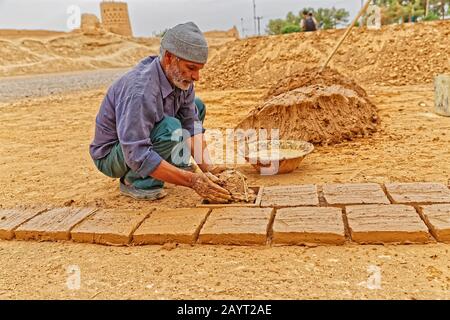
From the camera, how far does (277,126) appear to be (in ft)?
15.5

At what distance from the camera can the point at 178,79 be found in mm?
2619

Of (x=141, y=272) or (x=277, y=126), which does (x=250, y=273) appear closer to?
(x=141, y=272)

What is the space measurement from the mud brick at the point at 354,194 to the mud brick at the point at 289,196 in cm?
9

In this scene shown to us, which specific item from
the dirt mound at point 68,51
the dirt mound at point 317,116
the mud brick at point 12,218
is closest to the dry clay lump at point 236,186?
the mud brick at point 12,218

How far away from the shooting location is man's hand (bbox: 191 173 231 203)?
2531mm

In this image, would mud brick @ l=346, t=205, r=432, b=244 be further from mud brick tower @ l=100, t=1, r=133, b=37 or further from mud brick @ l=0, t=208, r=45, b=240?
mud brick tower @ l=100, t=1, r=133, b=37

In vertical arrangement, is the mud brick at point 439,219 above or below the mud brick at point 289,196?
below

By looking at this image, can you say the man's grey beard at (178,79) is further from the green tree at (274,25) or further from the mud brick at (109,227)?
the green tree at (274,25)

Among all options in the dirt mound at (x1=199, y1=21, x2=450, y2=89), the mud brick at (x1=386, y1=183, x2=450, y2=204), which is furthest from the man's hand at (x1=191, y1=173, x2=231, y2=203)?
the dirt mound at (x1=199, y1=21, x2=450, y2=89)

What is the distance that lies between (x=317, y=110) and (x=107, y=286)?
3177 millimetres

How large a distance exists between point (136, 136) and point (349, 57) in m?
10.2

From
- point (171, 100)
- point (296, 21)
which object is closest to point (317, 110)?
point (171, 100)

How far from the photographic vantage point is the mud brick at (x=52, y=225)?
8.16 feet
